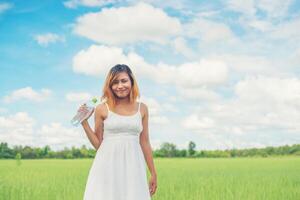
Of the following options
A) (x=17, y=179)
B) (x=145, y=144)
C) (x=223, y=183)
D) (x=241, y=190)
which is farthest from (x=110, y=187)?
(x=17, y=179)

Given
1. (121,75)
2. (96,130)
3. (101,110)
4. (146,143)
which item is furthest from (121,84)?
(146,143)

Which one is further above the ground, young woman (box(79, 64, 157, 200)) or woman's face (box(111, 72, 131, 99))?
woman's face (box(111, 72, 131, 99))

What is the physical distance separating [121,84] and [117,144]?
1.64 ft

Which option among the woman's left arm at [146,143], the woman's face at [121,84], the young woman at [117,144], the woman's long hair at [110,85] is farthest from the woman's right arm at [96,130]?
the woman's left arm at [146,143]

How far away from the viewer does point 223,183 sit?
8711mm

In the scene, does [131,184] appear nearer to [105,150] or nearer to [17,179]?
[105,150]

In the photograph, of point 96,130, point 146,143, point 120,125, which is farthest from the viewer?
point 146,143

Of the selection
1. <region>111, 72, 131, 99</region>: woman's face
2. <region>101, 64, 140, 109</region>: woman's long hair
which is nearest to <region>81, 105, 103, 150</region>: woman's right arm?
<region>101, 64, 140, 109</region>: woman's long hair

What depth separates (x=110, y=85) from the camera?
4.02 m

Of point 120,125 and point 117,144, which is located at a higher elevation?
point 120,125

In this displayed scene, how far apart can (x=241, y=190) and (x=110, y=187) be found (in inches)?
166

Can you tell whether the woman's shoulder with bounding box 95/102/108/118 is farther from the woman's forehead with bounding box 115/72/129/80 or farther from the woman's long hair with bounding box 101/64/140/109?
the woman's forehead with bounding box 115/72/129/80

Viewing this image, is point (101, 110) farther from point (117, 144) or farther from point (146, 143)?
point (146, 143)

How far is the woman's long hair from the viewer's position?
13.1ft
